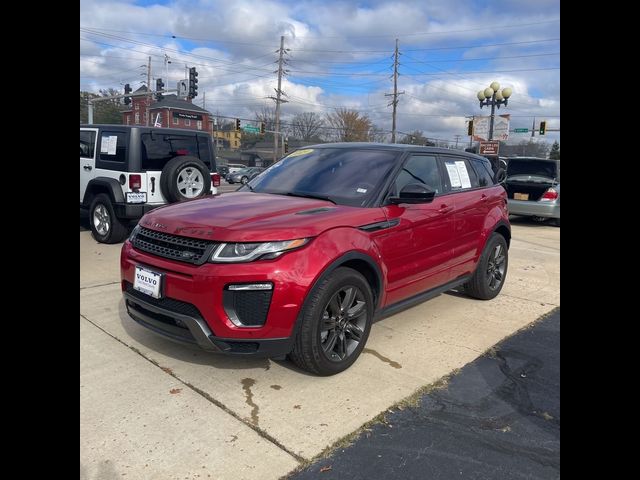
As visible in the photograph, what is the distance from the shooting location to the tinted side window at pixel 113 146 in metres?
7.55

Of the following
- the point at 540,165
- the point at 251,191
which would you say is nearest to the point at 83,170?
the point at 251,191

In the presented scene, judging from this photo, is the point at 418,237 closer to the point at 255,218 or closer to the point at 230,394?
the point at 255,218

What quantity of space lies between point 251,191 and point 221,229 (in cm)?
143

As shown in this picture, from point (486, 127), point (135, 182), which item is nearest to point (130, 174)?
point (135, 182)

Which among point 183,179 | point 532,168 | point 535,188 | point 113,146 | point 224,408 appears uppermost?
point 532,168

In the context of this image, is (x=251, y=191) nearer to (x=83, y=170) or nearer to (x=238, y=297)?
(x=238, y=297)

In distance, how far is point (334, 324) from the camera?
10.9 ft

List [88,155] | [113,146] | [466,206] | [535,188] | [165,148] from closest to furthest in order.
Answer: [466,206] → [113,146] → [165,148] → [88,155] → [535,188]

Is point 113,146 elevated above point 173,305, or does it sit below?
above

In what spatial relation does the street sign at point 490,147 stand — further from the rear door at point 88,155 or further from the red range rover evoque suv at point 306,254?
the red range rover evoque suv at point 306,254

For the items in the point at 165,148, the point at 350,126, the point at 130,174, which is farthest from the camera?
the point at 350,126

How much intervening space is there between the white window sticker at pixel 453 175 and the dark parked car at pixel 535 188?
8278 mm

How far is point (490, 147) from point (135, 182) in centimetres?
2385
